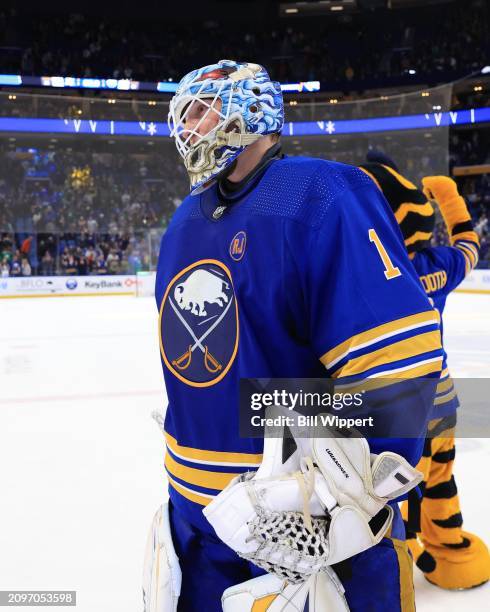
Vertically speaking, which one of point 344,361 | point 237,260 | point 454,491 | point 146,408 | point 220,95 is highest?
point 220,95

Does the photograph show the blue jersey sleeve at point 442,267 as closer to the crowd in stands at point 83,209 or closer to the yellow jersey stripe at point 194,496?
the yellow jersey stripe at point 194,496

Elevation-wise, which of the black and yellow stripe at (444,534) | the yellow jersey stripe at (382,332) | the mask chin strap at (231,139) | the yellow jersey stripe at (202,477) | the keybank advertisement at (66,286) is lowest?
the keybank advertisement at (66,286)

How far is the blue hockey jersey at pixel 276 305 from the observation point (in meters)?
0.82

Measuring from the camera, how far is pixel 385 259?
84 cm

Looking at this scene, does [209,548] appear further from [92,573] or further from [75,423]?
[75,423]

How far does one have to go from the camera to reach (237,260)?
0.92 m

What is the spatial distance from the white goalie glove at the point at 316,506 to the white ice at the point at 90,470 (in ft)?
3.76

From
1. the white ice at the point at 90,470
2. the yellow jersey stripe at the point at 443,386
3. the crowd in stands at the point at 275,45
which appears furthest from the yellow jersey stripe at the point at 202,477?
the crowd in stands at the point at 275,45

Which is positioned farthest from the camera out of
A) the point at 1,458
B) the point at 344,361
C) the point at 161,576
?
the point at 1,458

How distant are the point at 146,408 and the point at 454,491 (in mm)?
2296

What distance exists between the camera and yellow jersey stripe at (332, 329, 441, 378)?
0.80m

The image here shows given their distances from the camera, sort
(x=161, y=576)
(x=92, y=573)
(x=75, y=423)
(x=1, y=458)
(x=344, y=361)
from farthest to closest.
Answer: (x=75, y=423), (x=1, y=458), (x=92, y=573), (x=161, y=576), (x=344, y=361)

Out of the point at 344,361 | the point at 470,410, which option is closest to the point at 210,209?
the point at 344,361

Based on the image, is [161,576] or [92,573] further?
[92,573]
